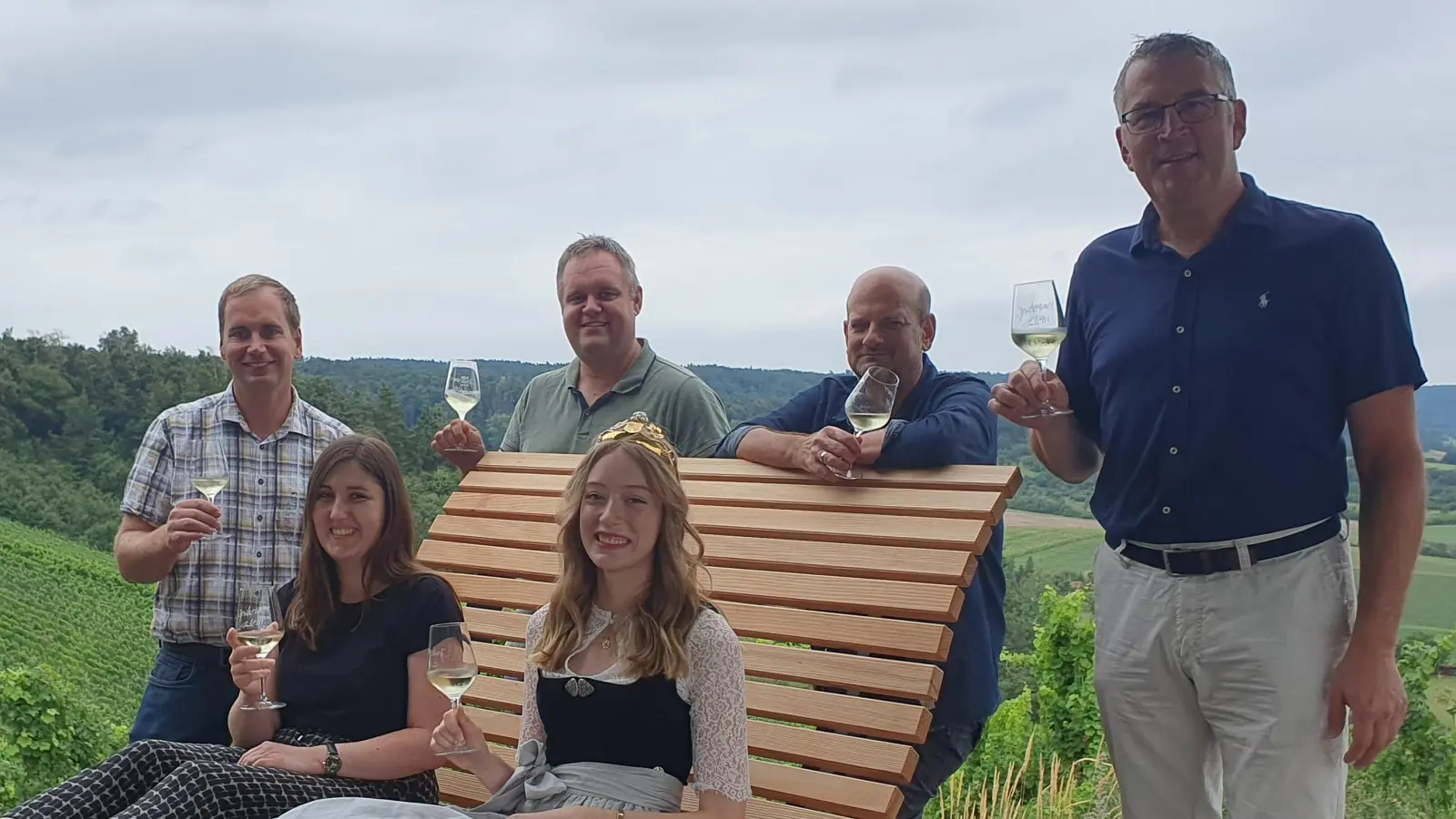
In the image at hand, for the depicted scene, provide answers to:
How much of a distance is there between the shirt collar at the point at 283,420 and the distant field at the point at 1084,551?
2.29m

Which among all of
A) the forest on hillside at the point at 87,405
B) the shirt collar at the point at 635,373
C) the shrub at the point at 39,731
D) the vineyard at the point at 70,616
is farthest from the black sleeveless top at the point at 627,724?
the vineyard at the point at 70,616

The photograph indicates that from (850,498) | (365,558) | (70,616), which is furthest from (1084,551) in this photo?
(70,616)

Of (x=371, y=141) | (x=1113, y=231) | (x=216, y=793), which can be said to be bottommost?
(x=216, y=793)

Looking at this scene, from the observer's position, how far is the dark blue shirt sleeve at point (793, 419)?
3.82 metres

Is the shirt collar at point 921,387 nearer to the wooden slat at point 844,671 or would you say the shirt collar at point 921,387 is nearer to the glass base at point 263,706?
the wooden slat at point 844,671

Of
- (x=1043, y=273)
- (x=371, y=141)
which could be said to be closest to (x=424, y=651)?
(x=1043, y=273)

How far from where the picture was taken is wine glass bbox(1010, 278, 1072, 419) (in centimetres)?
278

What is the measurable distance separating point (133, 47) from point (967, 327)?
6.79 metres

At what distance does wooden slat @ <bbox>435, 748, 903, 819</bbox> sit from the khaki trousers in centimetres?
61

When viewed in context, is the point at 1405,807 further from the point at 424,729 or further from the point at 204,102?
the point at 204,102

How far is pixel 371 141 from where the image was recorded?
904cm

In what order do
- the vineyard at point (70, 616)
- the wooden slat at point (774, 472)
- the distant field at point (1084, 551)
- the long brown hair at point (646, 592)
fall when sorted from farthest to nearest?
the vineyard at point (70, 616) → the distant field at point (1084, 551) → the wooden slat at point (774, 472) → the long brown hair at point (646, 592)

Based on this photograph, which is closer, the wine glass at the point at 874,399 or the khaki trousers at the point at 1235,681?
the khaki trousers at the point at 1235,681

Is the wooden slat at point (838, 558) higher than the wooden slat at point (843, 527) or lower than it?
lower
